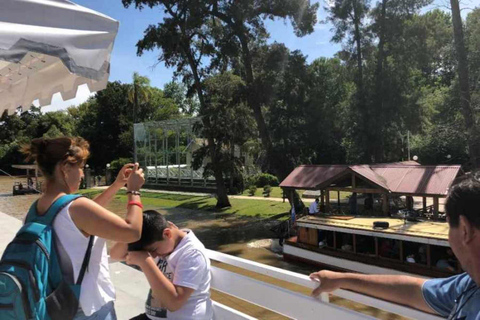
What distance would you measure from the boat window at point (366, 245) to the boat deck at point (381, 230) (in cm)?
50

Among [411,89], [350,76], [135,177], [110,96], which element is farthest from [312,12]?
[110,96]

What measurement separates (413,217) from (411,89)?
12389 millimetres

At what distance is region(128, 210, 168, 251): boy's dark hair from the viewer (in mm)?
2488

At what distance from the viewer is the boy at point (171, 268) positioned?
7.95 ft

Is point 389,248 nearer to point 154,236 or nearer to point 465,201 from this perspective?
point 154,236

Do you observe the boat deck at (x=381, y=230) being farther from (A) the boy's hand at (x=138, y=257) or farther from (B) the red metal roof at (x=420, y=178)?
(A) the boy's hand at (x=138, y=257)

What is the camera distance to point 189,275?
2.55 m

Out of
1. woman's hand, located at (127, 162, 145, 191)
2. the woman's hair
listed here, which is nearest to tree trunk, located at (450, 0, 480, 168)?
woman's hand, located at (127, 162, 145, 191)

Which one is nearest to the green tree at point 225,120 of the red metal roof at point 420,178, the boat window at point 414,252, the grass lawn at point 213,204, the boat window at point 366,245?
the grass lawn at point 213,204

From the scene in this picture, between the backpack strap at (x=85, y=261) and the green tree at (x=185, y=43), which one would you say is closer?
the backpack strap at (x=85, y=261)

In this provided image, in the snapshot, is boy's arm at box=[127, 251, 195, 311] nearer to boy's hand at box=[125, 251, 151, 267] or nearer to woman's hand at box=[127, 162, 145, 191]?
boy's hand at box=[125, 251, 151, 267]

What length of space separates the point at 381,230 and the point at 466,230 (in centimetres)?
1026

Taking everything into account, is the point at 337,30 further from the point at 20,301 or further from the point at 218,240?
the point at 20,301

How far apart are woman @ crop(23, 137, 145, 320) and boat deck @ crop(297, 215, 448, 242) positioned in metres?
9.62
